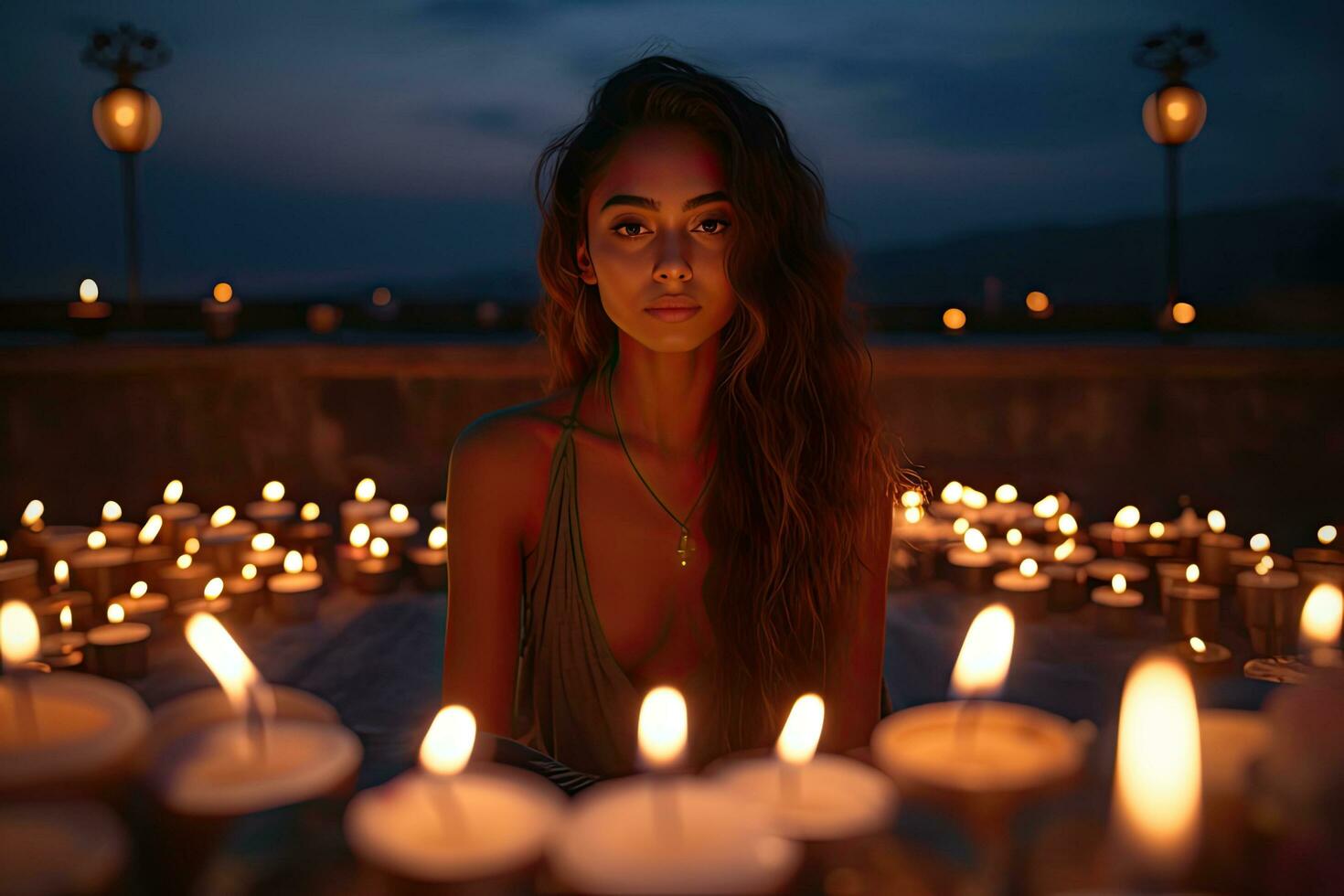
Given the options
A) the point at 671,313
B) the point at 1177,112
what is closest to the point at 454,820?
the point at 671,313

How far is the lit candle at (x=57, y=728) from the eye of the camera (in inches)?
27.8

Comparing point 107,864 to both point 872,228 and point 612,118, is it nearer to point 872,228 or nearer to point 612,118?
point 612,118

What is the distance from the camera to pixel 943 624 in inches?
169

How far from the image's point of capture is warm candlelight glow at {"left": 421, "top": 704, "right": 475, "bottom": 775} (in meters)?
0.80

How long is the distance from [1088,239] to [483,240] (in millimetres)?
10618

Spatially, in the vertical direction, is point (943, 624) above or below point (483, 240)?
below

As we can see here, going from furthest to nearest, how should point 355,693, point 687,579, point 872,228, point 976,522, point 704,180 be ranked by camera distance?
1. point 872,228
2. point 976,522
3. point 355,693
4. point 687,579
5. point 704,180

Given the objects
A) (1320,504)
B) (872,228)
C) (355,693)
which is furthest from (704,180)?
(872,228)

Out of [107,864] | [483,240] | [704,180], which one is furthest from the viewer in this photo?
[483,240]

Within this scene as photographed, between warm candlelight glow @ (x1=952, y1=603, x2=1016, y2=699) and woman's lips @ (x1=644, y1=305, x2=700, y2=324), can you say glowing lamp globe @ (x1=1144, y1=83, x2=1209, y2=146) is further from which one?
warm candlelight glow @ (x1=952, y1=603, x2=1016, y2=699)

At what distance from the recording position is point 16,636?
771 mm

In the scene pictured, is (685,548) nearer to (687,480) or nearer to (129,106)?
(687,480)

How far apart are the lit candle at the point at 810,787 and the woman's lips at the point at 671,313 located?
1.40 meters

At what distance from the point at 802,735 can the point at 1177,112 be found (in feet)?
21.2
